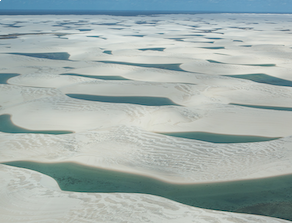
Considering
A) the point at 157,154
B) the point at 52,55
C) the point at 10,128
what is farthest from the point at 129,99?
the point at 52,55

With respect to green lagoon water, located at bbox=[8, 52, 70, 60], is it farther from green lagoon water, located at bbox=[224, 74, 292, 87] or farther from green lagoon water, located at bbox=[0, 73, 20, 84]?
green lagoon water, located at bbox=[224, 74, 292, 87]

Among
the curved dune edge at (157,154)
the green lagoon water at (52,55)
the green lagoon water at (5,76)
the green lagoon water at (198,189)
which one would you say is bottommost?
the green lagoon water at (198,189)

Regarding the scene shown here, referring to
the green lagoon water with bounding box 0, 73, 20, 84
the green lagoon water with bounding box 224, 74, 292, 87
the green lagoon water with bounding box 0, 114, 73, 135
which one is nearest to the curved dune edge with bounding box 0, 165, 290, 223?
the green lagoon water with bounding box 0, 114, 73, 135

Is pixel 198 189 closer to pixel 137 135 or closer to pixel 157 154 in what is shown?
pixel 157 154

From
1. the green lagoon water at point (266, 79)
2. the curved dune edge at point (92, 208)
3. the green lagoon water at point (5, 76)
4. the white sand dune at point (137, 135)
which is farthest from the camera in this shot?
the green lagoon water at point (5, 76)

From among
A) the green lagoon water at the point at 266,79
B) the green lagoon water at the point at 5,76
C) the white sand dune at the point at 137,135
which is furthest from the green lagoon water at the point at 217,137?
the green lagoon water at the point at 5,76

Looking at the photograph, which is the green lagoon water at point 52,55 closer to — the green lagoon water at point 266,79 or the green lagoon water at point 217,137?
the green lagoon water at point 266,79
